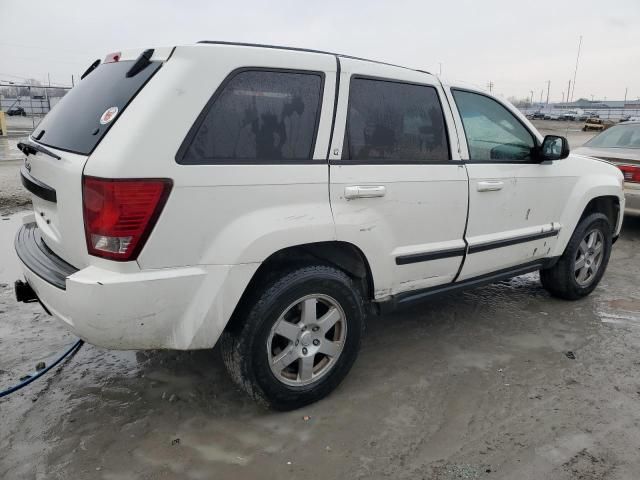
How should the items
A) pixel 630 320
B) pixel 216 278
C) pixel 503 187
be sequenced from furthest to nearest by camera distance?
pixel 630 320 < pixel 503 187 < pixel 216 278

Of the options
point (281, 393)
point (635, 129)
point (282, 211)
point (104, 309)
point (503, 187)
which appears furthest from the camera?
point (635, 129)

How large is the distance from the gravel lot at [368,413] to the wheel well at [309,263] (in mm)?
603

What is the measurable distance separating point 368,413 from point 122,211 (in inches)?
67.1

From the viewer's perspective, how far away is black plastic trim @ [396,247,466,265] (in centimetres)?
307

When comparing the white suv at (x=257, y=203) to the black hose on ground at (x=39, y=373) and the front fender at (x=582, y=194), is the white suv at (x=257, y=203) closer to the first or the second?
the black hose on ground at (x=39, y=373)

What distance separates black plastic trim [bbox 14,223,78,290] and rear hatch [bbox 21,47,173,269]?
4 centimetres

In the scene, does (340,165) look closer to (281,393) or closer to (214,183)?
(214,183)

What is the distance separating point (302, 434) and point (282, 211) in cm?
118

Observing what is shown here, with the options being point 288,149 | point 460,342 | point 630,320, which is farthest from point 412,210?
point 630,320

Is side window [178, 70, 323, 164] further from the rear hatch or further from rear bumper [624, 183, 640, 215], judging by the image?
rear bumper [624, 183, 640, 215]

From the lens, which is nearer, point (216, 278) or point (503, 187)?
point (216, 278)

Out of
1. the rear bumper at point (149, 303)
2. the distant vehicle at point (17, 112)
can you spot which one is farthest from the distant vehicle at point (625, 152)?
the distant vehicle at point (17, 112)

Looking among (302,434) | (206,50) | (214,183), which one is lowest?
(302,434)

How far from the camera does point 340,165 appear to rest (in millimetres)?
2734
